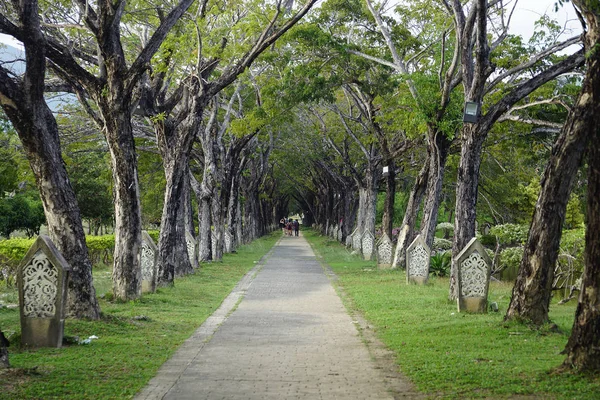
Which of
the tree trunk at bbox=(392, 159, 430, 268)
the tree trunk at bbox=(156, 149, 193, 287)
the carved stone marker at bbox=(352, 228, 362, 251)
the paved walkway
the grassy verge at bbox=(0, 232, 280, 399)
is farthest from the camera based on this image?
the carved stone marker at bbox=(352, 228, 362, 251)

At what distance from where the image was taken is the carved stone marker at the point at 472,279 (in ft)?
42.6

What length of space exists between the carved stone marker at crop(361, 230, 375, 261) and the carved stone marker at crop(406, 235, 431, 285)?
11193 mm

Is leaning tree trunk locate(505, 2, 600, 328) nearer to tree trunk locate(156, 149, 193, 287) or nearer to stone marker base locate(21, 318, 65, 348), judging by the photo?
stone marker base locate(21, 318, 65, 348)

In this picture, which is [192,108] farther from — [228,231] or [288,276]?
[228,231]

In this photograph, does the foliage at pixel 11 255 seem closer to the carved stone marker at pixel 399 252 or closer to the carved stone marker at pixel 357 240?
the carved stone marker at pixel 399 252

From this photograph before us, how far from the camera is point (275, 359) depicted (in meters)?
8.65

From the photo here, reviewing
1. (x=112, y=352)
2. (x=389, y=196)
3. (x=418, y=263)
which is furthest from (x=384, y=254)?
(x=112, y=352)

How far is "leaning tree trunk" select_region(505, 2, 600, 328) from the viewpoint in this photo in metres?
7.30

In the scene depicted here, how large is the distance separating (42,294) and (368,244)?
2234 cm

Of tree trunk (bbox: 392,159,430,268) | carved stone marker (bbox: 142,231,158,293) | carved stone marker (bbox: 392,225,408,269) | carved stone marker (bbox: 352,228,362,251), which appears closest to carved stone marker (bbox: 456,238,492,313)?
carved stone marker (bbox: 142,231,158,293)

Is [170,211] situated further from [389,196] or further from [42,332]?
[389,196]

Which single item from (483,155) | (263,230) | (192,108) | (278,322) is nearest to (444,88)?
(192,108)

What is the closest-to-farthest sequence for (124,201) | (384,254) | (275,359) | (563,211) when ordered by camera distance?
(275,359) < (563,211) < (124,201) < (384,254)

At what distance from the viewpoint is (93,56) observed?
15.4 meters
